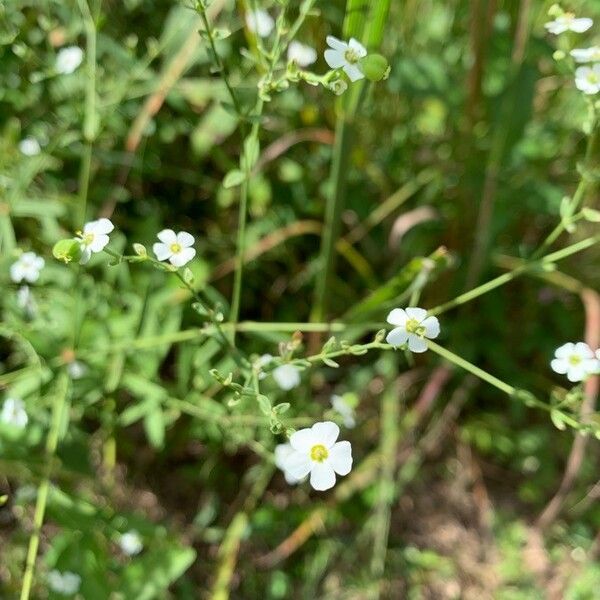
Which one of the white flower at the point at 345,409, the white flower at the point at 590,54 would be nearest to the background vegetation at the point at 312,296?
the white flower at the point at 345,409

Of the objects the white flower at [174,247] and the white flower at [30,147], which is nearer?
the white flower at [174,247]

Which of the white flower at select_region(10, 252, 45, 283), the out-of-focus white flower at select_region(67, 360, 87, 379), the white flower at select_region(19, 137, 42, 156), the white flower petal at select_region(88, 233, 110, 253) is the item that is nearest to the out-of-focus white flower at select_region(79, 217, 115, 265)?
the white flower petal at select_region(88, 233, 110, 253)

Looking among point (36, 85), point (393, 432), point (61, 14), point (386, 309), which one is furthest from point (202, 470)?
point (61, 14)

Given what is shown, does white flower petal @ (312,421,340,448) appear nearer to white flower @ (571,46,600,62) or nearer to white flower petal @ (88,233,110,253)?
white flower petal @ (88,233,110,253)

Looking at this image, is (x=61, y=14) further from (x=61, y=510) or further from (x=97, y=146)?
(x=61, y=510)

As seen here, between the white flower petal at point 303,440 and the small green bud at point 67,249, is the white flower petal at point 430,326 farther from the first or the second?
the small green bud at point 67,249
